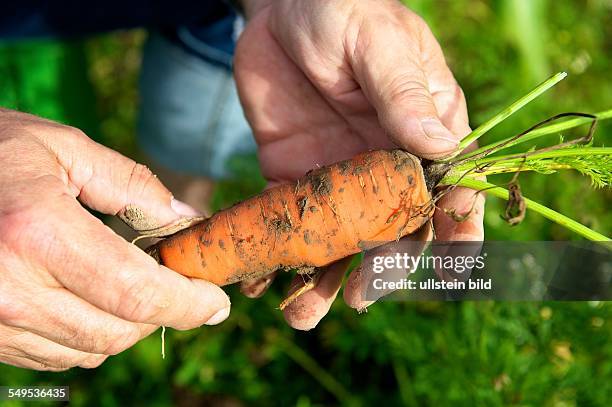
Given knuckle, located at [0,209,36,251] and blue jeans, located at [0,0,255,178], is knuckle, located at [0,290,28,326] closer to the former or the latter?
knuckle, located at [0,209,36,251]

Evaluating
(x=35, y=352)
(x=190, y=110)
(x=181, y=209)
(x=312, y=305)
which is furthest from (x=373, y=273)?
(x=190, y=110)

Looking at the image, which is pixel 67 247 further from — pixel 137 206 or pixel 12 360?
pixel 12 360

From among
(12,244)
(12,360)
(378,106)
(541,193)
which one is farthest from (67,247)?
(541,193)

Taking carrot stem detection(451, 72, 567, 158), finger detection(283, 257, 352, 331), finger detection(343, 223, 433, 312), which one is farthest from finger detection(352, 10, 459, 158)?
finger detection(283, 257, 352, 331)

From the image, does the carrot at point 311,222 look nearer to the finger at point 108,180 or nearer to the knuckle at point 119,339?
the finger at point 108,180

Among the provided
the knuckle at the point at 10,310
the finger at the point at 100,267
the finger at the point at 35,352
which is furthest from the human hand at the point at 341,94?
the knuckle at the point at 10,310

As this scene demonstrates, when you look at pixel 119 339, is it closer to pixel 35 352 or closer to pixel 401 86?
pixel 35 352

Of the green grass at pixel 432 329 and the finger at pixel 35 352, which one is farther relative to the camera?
the green grass at pixel 432 329
